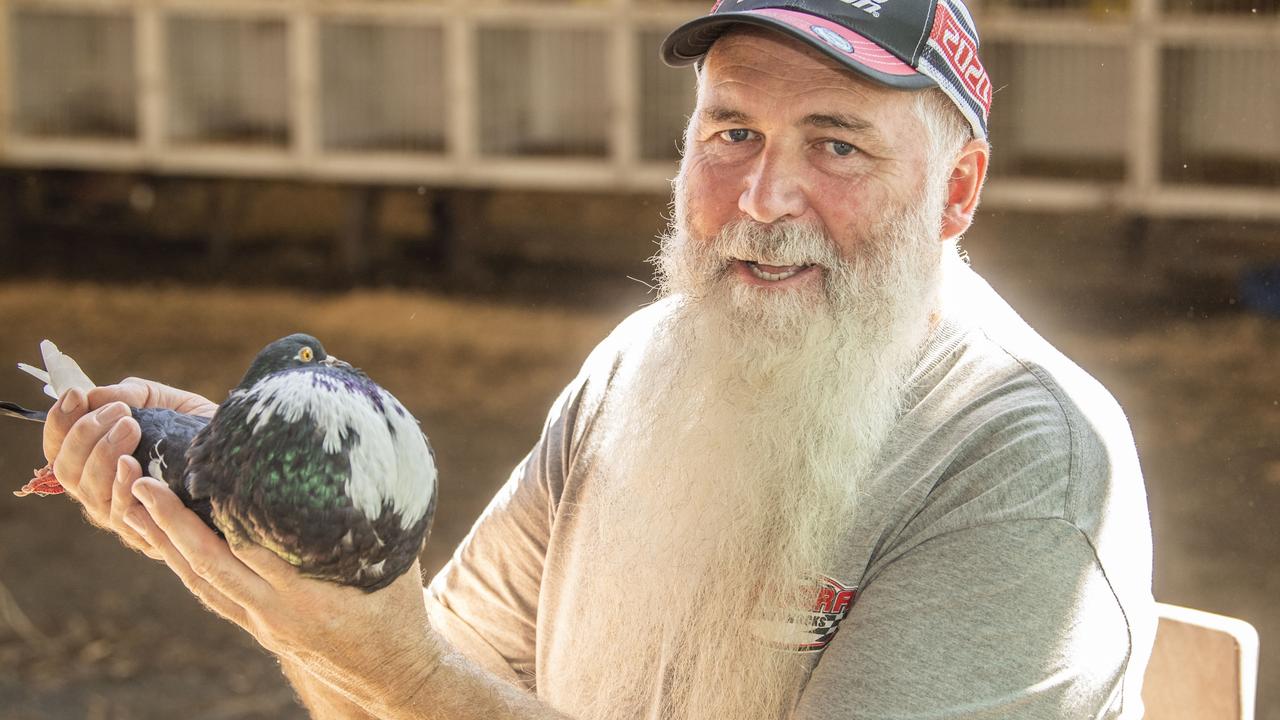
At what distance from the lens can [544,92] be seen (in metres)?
3.64

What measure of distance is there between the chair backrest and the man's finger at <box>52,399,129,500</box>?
1.18 metres

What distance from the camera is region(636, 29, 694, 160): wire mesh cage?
356 cm

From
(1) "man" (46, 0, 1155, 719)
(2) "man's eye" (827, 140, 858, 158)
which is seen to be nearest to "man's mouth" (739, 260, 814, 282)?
(1) "man" (46, 0, 1155, 719)

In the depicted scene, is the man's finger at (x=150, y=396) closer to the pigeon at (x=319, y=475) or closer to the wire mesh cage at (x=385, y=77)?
the pigeon at (x=319, y=475)

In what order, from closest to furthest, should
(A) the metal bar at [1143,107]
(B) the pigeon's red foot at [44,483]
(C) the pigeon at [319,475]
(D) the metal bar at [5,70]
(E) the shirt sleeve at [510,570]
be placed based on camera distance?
(C) the pigeon at [319,475]
(B) the pigeon's red foot at [44,483]
(E) the shirt sleeve at [510,570]
(A) the metal bar at [1143,107]
(D) the metal bar at [5,70]

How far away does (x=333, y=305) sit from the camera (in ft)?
13.4

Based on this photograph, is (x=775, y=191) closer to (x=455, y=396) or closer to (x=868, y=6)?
(x=868, y=6)

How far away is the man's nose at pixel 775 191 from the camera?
1.40 m

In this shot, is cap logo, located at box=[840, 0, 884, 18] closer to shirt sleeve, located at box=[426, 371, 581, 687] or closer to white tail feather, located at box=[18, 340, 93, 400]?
shirt sleeve, located at box=[426, 371, 581, 687]

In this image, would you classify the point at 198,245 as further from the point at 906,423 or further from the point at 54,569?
the point at 906,423

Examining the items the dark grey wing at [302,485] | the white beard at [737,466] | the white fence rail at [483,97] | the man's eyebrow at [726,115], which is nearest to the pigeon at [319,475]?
the dark grey wing at [302,485]

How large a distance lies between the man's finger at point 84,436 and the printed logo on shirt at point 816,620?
0.68 m

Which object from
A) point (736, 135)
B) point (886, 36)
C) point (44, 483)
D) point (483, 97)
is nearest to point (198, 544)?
point (44, 483)

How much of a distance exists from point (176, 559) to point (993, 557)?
0.75m
